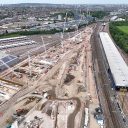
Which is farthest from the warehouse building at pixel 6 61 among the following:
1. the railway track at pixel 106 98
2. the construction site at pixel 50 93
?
the railway track at pixel 106 98

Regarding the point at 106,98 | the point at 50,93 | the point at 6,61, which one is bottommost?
the point at 50,93

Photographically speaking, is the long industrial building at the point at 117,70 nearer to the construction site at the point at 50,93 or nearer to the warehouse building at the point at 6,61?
the construction site at the point at 50,93

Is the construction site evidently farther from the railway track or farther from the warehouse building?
the railway track

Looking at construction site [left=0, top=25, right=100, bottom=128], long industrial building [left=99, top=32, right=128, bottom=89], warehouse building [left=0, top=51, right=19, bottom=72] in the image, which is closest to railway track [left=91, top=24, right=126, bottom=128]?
construction site [left=0, top=25, right=100, bottom=128]

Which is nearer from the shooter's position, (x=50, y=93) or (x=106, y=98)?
(x=106, y=98)

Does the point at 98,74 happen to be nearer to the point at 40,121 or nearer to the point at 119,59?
the point at 119,59

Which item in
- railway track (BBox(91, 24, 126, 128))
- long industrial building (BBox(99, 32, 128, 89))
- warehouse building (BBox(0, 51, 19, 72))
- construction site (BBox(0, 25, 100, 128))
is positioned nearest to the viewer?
railway track (BBox(91, 24, 126, 128))

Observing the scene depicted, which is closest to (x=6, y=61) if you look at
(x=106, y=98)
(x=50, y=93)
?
(x=50, y=93)

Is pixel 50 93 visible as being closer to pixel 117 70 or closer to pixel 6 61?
pixel 117 70
